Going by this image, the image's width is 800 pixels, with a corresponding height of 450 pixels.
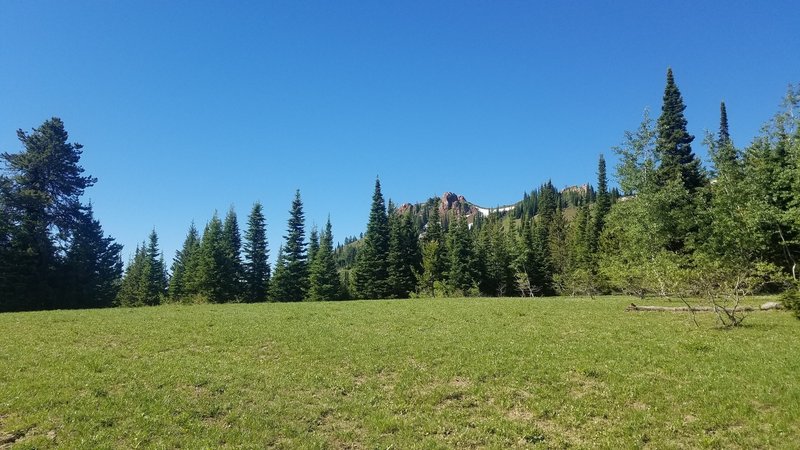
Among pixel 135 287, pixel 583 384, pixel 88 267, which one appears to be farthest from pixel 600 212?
pixel 135 287

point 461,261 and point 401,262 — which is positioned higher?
point 401,262

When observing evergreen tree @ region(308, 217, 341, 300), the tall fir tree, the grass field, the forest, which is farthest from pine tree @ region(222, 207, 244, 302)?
the tall fir tree

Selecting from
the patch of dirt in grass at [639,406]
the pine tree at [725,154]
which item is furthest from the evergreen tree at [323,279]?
the patch of dirt in grass at [639,406]

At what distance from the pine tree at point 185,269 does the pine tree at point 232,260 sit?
6118 millimetres

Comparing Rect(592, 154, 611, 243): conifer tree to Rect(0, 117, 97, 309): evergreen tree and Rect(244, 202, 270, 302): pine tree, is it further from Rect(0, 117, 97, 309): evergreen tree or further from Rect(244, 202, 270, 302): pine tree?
Rect(0, 117, 97, 309): evergreen tree

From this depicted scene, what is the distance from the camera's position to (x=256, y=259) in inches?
2928

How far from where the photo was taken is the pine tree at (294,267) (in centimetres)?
7100

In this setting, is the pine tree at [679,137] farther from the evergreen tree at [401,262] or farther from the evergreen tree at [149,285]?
the evergreen tree at [149,285]

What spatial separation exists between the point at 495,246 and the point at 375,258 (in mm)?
29467

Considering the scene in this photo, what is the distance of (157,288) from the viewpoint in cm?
8212

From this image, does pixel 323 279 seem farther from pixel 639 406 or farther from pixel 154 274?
pixel 639 406

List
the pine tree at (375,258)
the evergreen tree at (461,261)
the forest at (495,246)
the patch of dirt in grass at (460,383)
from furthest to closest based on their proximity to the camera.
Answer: the evergreen tree at (461,261) < the pine tree at (375,258) < the forest at (495,246) < the patch of dirt in grass at (460,383)

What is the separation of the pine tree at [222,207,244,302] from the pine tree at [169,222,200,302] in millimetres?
6118

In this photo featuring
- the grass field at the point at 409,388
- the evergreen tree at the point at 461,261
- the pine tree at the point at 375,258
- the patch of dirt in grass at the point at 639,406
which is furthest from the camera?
the evergreen tree at the point at 461,261
